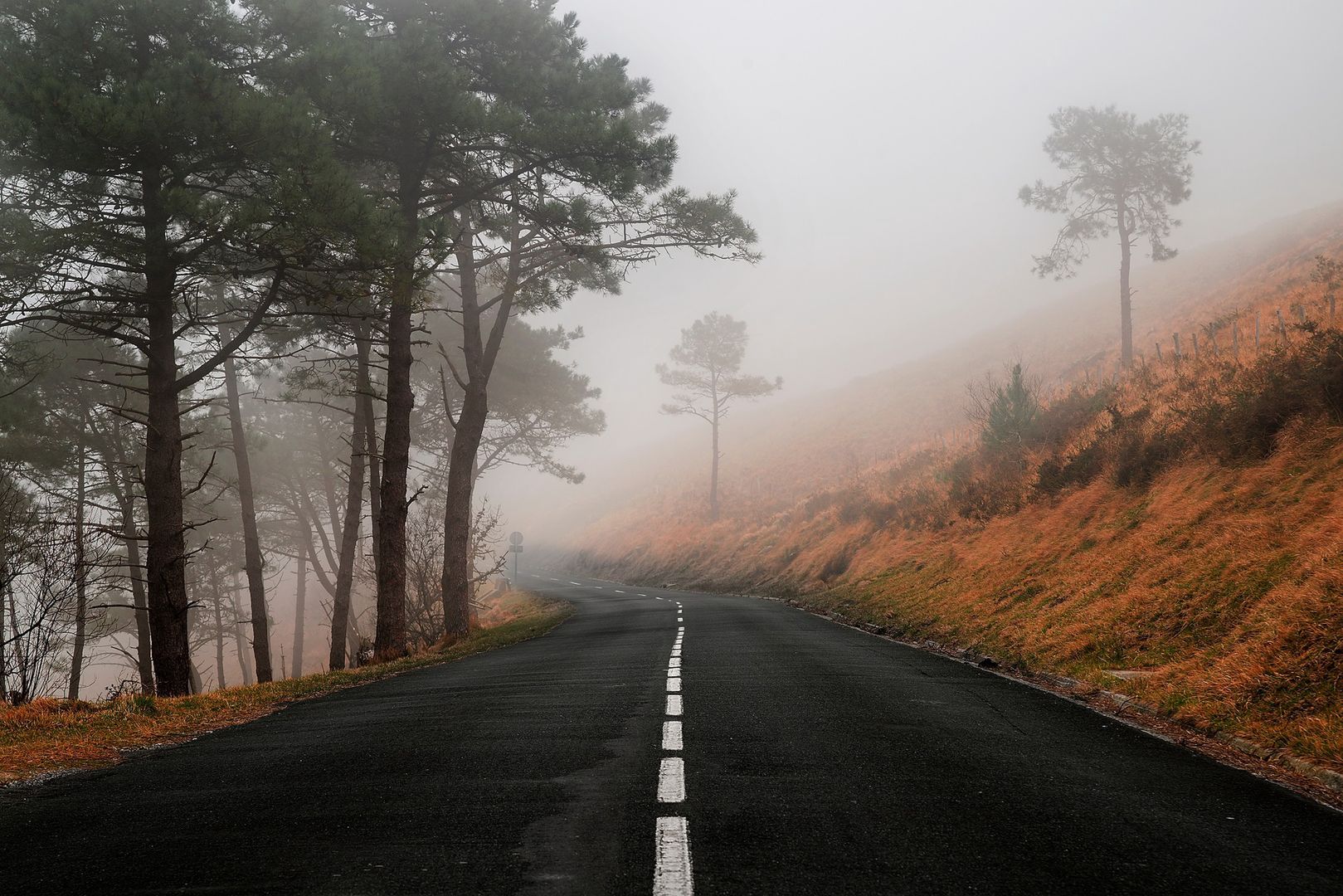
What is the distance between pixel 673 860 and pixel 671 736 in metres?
2.86

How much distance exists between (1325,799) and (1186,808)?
1.19 m

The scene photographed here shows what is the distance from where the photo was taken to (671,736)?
265 inches

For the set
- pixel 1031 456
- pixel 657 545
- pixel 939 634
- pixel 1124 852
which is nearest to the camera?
pixel 1124 852

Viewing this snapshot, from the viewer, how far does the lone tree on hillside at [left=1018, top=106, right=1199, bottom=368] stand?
36.3m

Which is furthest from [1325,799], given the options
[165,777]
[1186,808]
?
[165,777]

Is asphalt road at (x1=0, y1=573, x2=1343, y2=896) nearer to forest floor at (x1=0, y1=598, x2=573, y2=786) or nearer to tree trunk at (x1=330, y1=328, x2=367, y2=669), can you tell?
forest floor at (x1=0, y1=598, x2=573, y2=786)

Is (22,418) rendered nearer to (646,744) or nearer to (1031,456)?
(646,744)

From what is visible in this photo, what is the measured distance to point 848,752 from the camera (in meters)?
6.23

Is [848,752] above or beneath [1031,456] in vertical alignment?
beneath

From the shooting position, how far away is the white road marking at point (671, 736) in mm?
6332

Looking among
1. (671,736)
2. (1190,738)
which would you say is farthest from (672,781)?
(1190,738)

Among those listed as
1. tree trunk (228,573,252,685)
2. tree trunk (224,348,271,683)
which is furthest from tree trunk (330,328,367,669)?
tree trunk (228,573,252,685)

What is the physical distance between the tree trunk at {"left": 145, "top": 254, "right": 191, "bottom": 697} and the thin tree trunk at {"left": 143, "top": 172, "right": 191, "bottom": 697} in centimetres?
1

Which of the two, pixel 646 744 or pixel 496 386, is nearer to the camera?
pixel 646 744
